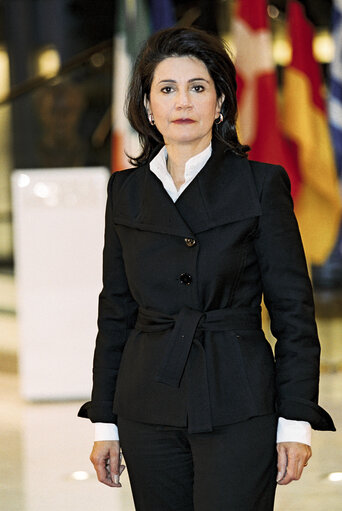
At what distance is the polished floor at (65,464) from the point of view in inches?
147

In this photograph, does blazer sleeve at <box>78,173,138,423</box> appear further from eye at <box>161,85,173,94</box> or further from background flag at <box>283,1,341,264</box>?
background flag at <box>283,1,341,264</box>

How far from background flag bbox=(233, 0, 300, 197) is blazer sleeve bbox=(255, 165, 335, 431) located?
187 inches

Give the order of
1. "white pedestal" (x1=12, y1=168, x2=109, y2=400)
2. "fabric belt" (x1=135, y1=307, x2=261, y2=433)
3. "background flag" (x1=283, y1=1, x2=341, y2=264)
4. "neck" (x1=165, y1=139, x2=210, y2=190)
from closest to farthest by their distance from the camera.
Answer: "fabric belt" (x1=135, y1=307, x2=261, y2=433) < "neck" (x1=165, y1=139, x2=210, y2=190) < "white pedestal" (x1=12, y1=168, x2=109, y2=400) < "background flag" (x1=283, y1=1, x2=341, y2=264)

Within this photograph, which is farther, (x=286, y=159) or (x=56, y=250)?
(x=286, y=159)

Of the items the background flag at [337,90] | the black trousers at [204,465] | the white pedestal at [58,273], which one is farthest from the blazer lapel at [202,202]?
the background flag at [337,90]

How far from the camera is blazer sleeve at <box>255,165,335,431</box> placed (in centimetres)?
183

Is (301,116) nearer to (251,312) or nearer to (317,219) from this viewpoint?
(317,219)

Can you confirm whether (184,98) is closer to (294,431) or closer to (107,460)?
(294,431)

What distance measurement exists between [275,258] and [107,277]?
0.40 meters

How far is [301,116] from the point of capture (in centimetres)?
684

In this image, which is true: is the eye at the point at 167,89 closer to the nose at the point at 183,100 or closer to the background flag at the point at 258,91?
the nose at the point at 183,100

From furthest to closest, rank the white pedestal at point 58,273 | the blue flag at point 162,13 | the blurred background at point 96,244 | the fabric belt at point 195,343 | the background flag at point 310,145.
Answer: the blue flag at point 162,13 < the background flag at point 310,145 < the white pedestal at point 58,273 < the blurred background at point 96,244 < the fabric belt at point 195,343

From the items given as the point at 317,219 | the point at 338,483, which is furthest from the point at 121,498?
the point at 317,219

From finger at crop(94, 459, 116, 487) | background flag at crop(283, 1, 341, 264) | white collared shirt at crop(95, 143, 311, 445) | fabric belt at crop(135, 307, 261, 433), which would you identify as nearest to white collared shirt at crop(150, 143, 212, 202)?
white collared shirt at crop(95, 143, 311, 445)
